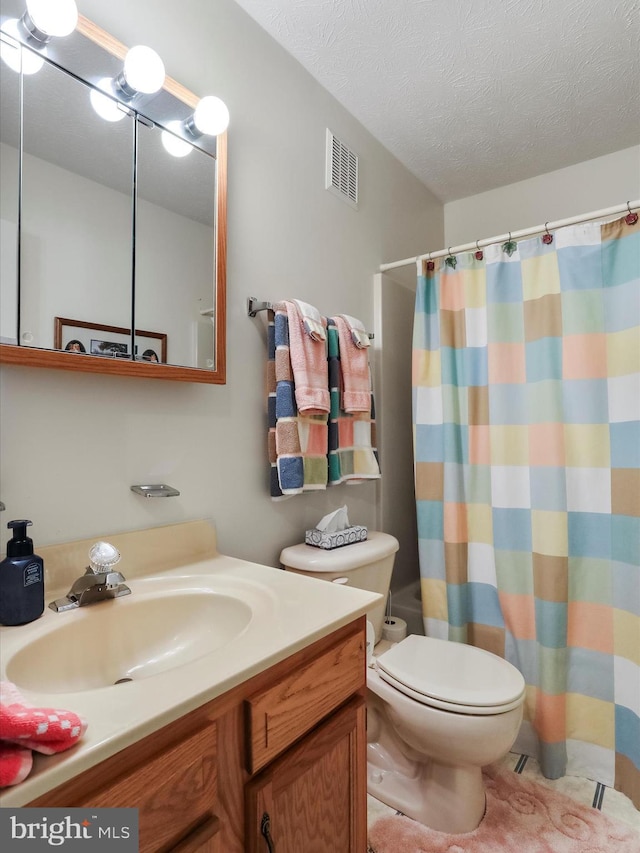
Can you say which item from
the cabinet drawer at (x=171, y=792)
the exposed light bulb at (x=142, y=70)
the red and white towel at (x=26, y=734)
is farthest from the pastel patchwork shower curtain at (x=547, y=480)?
the red and white towel at (x=26, y=734)

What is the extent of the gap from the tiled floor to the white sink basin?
891 mm

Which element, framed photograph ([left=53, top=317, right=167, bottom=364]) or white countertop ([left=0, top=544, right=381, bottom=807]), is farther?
framed photograph ([left=53, top=317, right=167, bottom=364])

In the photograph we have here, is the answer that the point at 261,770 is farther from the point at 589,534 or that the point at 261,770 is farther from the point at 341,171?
the point at 341,171

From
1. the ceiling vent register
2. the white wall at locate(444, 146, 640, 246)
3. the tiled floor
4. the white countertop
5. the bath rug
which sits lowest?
the tiled floor

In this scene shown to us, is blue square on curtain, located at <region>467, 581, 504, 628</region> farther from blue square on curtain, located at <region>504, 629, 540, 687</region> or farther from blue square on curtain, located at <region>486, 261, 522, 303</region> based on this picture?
blue square on curtain, located at <region>486, 261, 522, 303</region>

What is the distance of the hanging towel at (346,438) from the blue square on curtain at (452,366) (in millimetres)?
331

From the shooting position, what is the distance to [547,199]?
2371 millimetres

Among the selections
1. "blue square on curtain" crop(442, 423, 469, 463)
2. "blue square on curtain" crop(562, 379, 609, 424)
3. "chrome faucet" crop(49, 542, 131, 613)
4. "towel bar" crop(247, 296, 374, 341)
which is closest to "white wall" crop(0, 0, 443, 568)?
"towel bar" crop(247, 296, 374, 341)

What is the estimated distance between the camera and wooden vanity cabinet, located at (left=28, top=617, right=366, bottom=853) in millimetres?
599

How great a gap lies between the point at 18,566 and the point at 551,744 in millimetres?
1685

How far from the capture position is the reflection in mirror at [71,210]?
3.15ft

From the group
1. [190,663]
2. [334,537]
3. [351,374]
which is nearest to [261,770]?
[190,663]

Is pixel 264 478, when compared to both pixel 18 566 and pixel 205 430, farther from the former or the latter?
pixel 18 566

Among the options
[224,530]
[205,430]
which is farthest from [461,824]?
[205,430]
